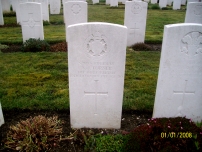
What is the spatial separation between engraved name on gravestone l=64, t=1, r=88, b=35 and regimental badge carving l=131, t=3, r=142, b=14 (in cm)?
176

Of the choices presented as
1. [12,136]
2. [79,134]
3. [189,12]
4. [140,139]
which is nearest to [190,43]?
[140,139]

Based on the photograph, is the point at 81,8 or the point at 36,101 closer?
the point at 36,101

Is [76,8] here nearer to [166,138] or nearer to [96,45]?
[96,45]

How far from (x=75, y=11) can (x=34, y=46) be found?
1.95 metres

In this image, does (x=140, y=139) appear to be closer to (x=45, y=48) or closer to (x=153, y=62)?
(x=153, y=62)

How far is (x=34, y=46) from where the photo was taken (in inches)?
310

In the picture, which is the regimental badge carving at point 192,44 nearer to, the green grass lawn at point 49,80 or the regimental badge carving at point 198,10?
the green grass lawn at point 49,80

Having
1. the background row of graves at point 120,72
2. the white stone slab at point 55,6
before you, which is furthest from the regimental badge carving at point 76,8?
the white stone slab at point 55,6

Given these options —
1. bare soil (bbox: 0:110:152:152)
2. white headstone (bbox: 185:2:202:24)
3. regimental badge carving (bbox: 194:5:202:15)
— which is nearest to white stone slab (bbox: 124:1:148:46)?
white headstone (bbox: 185:2:202:24)

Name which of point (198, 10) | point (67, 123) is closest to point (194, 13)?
point (198, 10)

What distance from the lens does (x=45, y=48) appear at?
8078 millimetres

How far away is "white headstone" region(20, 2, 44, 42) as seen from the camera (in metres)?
7.96

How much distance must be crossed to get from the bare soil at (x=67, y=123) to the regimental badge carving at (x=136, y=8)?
5.27 metres

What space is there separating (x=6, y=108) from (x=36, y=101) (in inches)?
22.0
